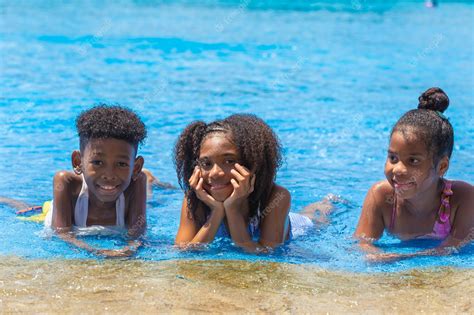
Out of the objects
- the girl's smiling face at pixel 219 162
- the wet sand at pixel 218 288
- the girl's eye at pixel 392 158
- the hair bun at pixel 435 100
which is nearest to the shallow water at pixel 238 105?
the wet sand at pixel 218 288

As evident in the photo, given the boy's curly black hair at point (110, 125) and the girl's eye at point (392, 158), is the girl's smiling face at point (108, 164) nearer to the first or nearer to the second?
the boy's curly black hair at point (110, 125)

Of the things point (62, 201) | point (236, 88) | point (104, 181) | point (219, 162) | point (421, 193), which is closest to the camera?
point (219, 162)

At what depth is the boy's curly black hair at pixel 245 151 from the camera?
4.96 meters

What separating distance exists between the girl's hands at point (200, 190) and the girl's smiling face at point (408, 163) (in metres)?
1.15

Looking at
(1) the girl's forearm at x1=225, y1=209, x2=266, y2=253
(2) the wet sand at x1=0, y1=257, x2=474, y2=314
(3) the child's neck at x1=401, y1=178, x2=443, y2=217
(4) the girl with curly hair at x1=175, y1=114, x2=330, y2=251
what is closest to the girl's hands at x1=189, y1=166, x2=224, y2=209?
(4) the girl with curly hair at x1=175, y1=114, x2=330, y2=251

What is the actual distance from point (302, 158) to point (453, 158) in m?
1.71

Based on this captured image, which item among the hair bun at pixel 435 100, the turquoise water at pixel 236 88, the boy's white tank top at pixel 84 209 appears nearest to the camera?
the hair bun at pixel 435 100

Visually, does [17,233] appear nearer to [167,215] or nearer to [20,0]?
[167,215]

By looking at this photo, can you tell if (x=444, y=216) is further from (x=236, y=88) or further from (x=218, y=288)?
(x=236, y=88)

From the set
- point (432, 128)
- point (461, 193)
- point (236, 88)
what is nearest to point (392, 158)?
point (432, 128)

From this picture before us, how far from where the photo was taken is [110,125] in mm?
5082

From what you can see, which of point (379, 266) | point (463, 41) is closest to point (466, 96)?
point (463, 41)

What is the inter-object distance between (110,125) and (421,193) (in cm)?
218

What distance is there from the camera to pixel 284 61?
1417 centimetres
